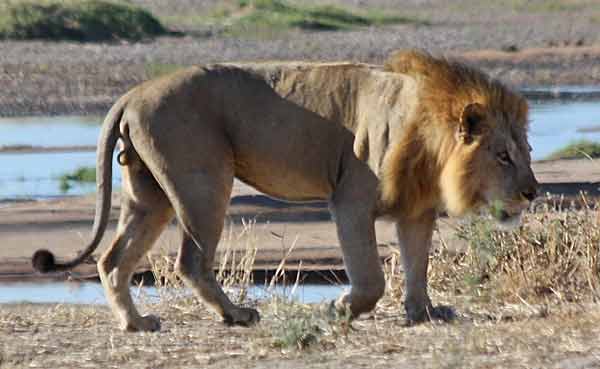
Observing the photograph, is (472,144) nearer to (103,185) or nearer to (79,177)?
(103,185)

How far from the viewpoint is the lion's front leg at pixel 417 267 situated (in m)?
8.24

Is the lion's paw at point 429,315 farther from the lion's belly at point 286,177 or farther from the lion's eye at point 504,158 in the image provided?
the lion's eye at point 504,158

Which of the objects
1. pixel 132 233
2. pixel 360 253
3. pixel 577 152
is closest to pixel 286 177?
pixel 360 253

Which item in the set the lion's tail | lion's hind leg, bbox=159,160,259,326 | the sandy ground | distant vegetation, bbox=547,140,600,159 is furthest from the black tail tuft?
distant vegetation, bbox=547,140,600,159

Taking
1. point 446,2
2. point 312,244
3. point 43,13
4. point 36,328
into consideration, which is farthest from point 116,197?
point 446,2

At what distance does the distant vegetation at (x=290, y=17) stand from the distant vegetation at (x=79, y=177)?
1774cm

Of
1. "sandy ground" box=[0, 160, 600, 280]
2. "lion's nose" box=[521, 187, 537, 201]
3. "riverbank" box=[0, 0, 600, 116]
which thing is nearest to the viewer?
"lion's nose" box=[521, 187, 537, 201]

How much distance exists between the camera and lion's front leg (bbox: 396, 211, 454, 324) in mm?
8242

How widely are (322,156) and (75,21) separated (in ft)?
78.6

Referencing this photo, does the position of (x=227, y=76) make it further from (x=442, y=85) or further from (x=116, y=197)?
(x=116, y=197)

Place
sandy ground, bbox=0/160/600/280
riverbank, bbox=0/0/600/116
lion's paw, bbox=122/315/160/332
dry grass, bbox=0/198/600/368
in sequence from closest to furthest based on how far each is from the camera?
dry grass, bbox=0/198/600/368, lion's paw, bbox=122/315/160/332, sandy ground, bbox=0/160/600/280, riverbank, bbox=0/0/600/116

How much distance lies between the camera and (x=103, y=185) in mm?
8422

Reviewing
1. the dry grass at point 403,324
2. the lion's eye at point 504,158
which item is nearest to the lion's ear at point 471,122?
the lion's eye at point 504,158

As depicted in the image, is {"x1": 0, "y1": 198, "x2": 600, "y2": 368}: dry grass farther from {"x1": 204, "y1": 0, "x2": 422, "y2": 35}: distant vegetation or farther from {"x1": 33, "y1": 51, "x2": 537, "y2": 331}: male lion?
{"x1": 204, "y1": 0, "x2": 422, "y2": 35}: distant vegetation
